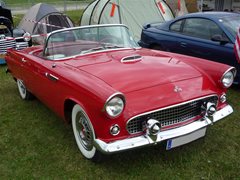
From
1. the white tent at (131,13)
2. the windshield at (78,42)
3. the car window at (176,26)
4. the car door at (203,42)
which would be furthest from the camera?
the white tent at (131,13)

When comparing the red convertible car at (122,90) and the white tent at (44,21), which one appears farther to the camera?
the white tent at (44,21)

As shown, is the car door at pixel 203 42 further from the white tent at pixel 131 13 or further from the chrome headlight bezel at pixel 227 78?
the white tent at pixel 131 13

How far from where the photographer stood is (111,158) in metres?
3.49

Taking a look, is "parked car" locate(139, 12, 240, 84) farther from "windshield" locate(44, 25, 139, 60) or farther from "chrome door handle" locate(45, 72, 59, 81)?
"chrome door handle" locate(45, 72, 59, 81)

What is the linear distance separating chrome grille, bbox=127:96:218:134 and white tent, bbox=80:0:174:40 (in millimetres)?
6860

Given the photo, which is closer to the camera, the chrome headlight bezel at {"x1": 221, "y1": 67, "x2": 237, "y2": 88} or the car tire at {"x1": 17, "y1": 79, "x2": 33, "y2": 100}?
the chrome headlight bezel at {"x1": 221, "y1": 67, "x2": 237, "y2": 88}

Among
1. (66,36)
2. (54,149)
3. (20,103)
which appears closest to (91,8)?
(20,103)

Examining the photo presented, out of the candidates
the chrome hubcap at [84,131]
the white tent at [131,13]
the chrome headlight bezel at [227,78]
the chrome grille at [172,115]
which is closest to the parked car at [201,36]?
the chrome headlight bezel at [227,78]

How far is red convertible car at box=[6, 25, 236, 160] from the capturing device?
2.93 metres

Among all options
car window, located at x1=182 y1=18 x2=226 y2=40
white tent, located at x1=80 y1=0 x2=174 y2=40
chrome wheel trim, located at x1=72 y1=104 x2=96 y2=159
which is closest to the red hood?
chrome wheel trim, located at x1=72 y1=104 x2=96 y2=159

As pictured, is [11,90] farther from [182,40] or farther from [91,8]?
[91,8]

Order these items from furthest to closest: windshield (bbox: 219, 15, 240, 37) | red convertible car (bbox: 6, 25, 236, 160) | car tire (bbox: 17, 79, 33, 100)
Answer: windshield (bbox: 219, 15, 240, 37), car tire (bbox: 17, 79, 33, 100), red convertible car (bbox: 6, 25, 236, 160)

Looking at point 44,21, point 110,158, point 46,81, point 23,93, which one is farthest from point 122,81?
point 44,21

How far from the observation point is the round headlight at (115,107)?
282 cm
